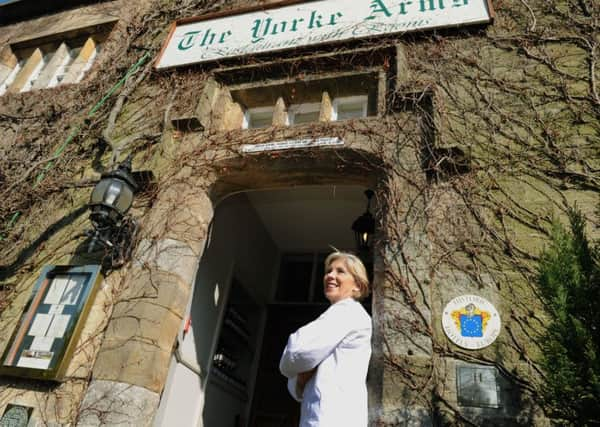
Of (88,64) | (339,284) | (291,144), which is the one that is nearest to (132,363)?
(339,284)

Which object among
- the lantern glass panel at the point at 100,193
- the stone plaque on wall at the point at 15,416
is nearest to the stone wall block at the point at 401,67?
the lantern glass panel at the point at 100,193

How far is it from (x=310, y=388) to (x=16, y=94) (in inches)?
256

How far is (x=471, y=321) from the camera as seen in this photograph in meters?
2.68

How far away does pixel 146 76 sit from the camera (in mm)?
5145

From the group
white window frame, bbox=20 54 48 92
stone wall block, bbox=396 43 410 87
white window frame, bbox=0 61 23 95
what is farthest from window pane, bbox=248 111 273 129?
white window frame, bbox=0 61 23 95

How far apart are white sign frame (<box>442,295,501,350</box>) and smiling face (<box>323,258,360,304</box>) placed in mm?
1084

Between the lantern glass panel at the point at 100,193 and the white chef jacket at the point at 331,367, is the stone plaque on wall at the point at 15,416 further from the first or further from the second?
the white chef jacket at the point at 331,367

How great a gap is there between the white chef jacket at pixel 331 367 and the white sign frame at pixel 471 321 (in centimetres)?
123

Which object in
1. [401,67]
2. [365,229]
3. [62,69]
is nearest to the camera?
[401,67]

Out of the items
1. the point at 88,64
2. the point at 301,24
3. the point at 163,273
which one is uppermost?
the point at 88,64

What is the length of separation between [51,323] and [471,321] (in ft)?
10.5

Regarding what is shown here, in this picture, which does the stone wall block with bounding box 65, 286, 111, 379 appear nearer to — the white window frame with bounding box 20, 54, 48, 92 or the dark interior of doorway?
the dark interior of doorway

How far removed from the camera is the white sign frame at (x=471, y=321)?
2.61m

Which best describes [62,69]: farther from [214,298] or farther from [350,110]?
[350,110]
